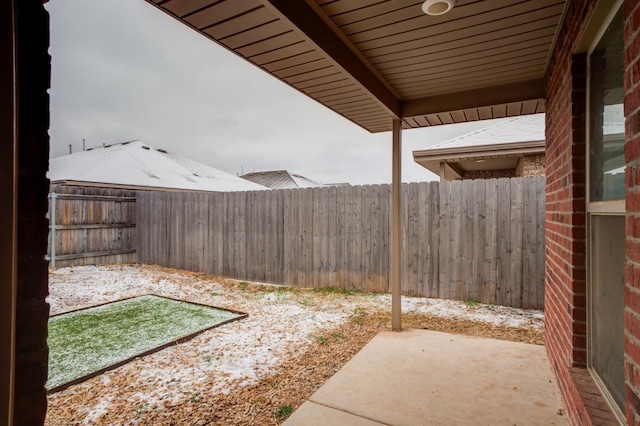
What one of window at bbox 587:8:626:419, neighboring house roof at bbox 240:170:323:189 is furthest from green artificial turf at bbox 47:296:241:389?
neighboring house roof at bbox 240:170:323:189

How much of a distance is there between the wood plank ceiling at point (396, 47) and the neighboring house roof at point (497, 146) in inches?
139

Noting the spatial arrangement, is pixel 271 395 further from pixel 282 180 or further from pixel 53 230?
pixel 282 180

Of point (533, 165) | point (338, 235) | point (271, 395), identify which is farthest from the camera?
point (533, 165)

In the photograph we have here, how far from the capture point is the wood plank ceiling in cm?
201

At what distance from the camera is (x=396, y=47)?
2.57 metres

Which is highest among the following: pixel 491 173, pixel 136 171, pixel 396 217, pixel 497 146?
pixel 136 171

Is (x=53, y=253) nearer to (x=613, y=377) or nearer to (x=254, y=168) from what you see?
(x=613, y=377)

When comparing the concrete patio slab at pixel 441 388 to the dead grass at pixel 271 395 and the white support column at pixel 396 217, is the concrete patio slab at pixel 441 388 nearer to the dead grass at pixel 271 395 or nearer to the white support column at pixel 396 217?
the dead grass at pixel 271 395

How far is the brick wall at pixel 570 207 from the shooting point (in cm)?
196

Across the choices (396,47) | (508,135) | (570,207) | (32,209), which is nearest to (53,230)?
(396,47)

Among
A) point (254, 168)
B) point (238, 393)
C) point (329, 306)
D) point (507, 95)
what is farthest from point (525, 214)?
point (254, 168)

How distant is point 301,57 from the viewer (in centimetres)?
256

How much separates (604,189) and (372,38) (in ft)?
5.62

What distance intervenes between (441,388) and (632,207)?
6.61ft
